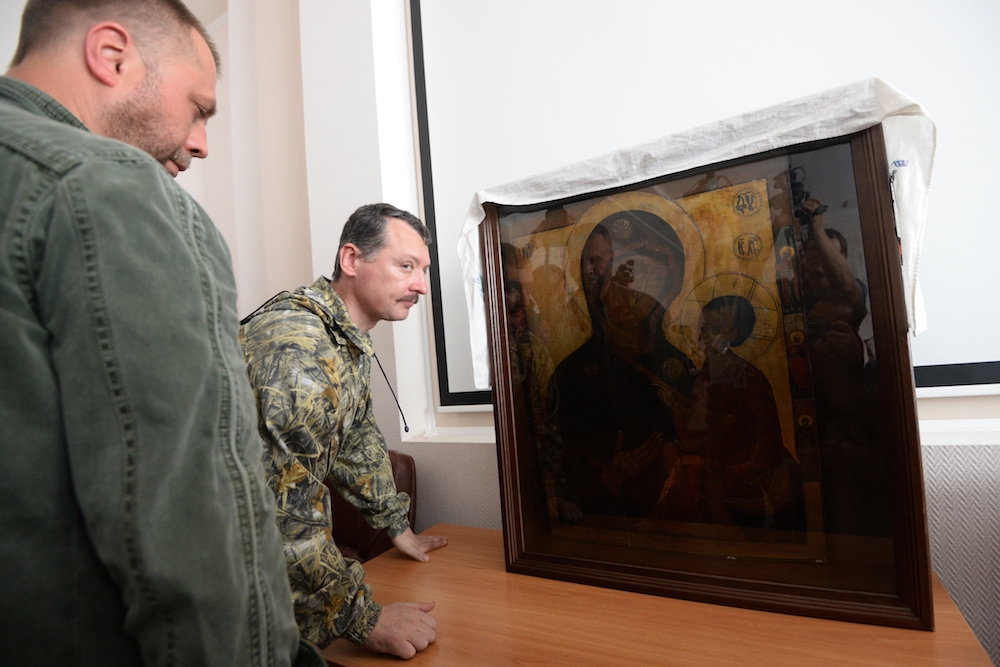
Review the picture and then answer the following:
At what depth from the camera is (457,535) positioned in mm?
1511

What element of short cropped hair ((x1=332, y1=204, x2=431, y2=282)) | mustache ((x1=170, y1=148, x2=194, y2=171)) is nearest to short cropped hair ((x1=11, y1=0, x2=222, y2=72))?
mustache ((x1=170, y1=148, x2=194, y2=171))

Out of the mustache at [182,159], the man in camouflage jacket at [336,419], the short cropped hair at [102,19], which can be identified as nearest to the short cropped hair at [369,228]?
the man in camouflage jacket at [336,419]

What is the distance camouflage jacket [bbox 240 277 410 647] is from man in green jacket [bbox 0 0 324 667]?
500mm

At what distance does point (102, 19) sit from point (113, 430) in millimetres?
446

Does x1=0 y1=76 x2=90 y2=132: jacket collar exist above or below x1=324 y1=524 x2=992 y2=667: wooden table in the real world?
above

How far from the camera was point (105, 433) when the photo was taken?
0.38 metres

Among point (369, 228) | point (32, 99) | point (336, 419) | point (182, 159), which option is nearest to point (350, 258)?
point (369, 228)

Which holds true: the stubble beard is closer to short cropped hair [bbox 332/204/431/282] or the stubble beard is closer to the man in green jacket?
the man in green jacket

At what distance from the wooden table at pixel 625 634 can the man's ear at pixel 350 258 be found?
752mm

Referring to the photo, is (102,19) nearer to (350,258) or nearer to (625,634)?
(350,258)

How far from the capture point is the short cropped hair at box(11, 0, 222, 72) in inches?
20.9

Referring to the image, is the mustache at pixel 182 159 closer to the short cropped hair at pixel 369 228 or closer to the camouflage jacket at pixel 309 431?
the camouflage jacket at pixel 309 431

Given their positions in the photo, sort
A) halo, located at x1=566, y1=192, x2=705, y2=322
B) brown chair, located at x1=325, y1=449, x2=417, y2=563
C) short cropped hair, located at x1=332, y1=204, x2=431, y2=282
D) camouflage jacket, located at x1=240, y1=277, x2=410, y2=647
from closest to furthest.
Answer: camouflage jacket, located at x1=240, y1=277, x2=410, y2=647 < halo, located at x1=566, y1=192, x2=705, y2=322 < short cropped hair, located at x1=332, y1=204, x2=431, y2=282 < brown chair, located at x1=325, y1=449, x2=417, y2=563

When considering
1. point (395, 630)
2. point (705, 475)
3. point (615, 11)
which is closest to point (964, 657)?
point (705, 475)
